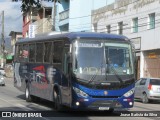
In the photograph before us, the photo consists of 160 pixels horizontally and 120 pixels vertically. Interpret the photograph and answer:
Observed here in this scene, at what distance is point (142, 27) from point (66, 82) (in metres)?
21.9

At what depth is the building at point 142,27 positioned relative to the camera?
34.6m

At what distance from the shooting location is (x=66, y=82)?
15.6 m

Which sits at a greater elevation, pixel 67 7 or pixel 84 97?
pixel 67 7

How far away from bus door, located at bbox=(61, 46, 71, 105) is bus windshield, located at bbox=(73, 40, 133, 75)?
0.52 m

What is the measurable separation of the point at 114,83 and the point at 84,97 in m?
1.19

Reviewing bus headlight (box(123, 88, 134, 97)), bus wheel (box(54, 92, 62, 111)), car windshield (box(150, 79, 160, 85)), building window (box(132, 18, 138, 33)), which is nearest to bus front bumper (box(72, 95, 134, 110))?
bus headlight (box(123, 88, 134, 97))

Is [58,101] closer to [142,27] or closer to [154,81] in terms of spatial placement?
[154,81]

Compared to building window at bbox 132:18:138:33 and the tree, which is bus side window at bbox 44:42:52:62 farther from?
building window at bbox 132:18:138:33

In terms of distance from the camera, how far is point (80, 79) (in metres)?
14.9

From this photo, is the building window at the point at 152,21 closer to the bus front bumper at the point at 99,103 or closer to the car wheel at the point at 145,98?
the car wheel at the point at 145,98

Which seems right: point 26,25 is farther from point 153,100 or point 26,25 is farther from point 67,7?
point 153,100

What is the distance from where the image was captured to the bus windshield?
49.7 feet

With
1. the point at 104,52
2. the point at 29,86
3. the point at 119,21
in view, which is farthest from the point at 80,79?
the point at 119,21

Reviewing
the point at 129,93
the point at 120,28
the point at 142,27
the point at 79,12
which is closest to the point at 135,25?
the point at 142,27
